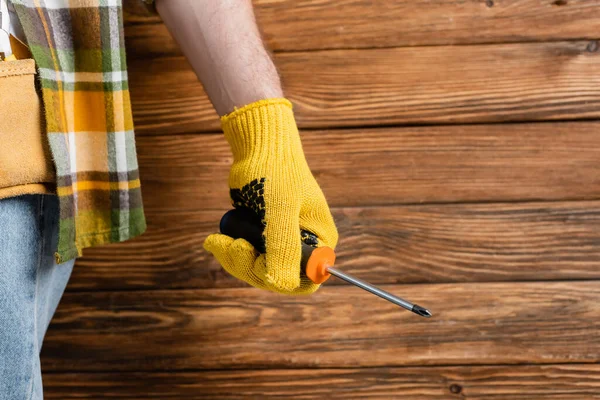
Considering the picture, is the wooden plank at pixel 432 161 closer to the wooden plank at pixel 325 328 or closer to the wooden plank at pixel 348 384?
the wooden plank at pixel 325 328

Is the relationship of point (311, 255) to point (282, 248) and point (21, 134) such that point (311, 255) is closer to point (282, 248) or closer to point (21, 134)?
point (282, 248)

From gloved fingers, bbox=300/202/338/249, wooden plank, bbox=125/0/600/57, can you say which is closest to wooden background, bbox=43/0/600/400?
wooden plank, bbox=125/0/600/57

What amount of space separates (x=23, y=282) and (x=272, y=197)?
277 millimetres

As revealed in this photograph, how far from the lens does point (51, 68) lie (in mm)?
554

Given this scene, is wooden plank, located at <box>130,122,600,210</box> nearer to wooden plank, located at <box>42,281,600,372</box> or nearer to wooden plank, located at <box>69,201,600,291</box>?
wooden plank, located at <box>69,201,600,291</box>

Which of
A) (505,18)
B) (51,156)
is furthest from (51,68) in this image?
(505,18)

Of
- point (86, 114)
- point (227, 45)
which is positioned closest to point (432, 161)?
point (227, 45)

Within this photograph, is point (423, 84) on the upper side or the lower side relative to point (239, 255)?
upper

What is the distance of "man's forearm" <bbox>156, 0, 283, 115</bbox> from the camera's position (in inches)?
22.8

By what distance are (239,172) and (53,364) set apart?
50cm

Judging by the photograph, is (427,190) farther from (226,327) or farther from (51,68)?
(51,68)

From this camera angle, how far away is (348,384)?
2.70ft

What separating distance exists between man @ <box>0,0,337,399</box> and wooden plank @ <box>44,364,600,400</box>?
0.88 feet

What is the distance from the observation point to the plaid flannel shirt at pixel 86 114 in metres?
0.55
